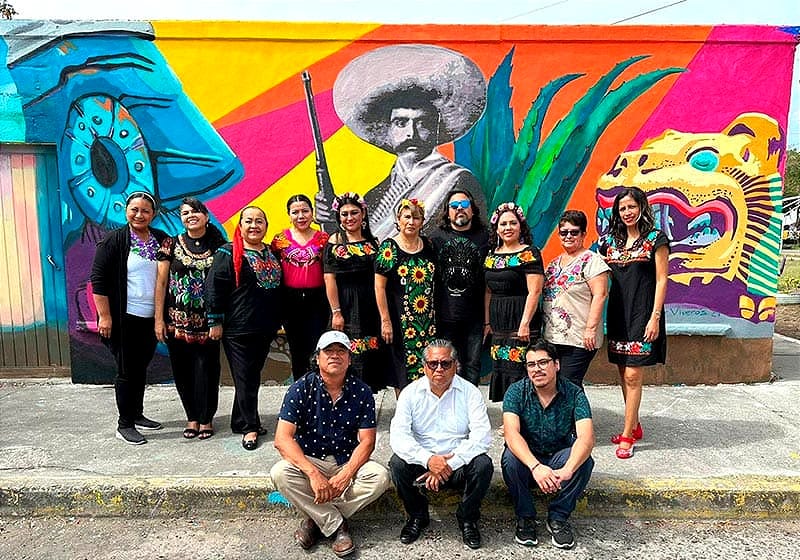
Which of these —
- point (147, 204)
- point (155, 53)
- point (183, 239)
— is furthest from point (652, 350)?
point (155, 53)

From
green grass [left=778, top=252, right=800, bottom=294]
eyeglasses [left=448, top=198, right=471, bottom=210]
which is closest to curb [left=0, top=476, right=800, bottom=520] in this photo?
eyeglasses [left=448, top=198, right=471, bottom=210]

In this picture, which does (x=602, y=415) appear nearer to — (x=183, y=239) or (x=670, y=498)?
(x=670, y=498)

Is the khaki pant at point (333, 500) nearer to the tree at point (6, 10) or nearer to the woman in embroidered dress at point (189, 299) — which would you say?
the woman in embroidered dress at point (189, 299)

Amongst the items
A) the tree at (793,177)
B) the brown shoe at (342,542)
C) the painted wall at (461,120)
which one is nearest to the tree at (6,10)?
the painted wall at (461,120)

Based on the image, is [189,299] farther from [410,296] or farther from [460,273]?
[460,273]

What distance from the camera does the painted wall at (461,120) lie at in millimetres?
5504

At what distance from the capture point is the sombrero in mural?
5.55m

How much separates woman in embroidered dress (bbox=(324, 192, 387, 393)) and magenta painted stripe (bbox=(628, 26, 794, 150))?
2947 mm

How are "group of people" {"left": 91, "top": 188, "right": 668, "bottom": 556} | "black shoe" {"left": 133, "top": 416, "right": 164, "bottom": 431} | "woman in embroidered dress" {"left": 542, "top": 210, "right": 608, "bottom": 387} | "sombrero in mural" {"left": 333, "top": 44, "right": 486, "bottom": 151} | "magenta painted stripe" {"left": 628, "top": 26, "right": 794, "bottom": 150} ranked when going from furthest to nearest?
1. "sombrero in mural" {"left": 333, "top": 44, "right": 486, "bottom": 151}
2. "magenta painted stripe" {"left": 628, "top": 26, "right": 794, "bottom": 150}
3. "black shoe" {"left": 133, "top": 416, "right": 164, "bottom": 431}
4. "group of people" {"left": 91, "top": 188, "right": 668, "bottom": 556}
5. "woman in embroidered dress" {"left": 542, "top": 210, "right": 608, "bottom": 387}

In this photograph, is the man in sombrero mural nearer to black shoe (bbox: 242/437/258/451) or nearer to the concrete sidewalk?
the concrete sidewalk

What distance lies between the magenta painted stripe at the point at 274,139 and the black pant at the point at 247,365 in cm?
187

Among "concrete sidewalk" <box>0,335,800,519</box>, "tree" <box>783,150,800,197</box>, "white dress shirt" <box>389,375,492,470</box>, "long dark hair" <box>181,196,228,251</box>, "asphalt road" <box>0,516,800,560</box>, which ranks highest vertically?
"tree" <box>783,150,800,197</box>

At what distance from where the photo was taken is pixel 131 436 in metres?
4.37

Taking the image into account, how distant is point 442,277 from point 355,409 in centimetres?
123
